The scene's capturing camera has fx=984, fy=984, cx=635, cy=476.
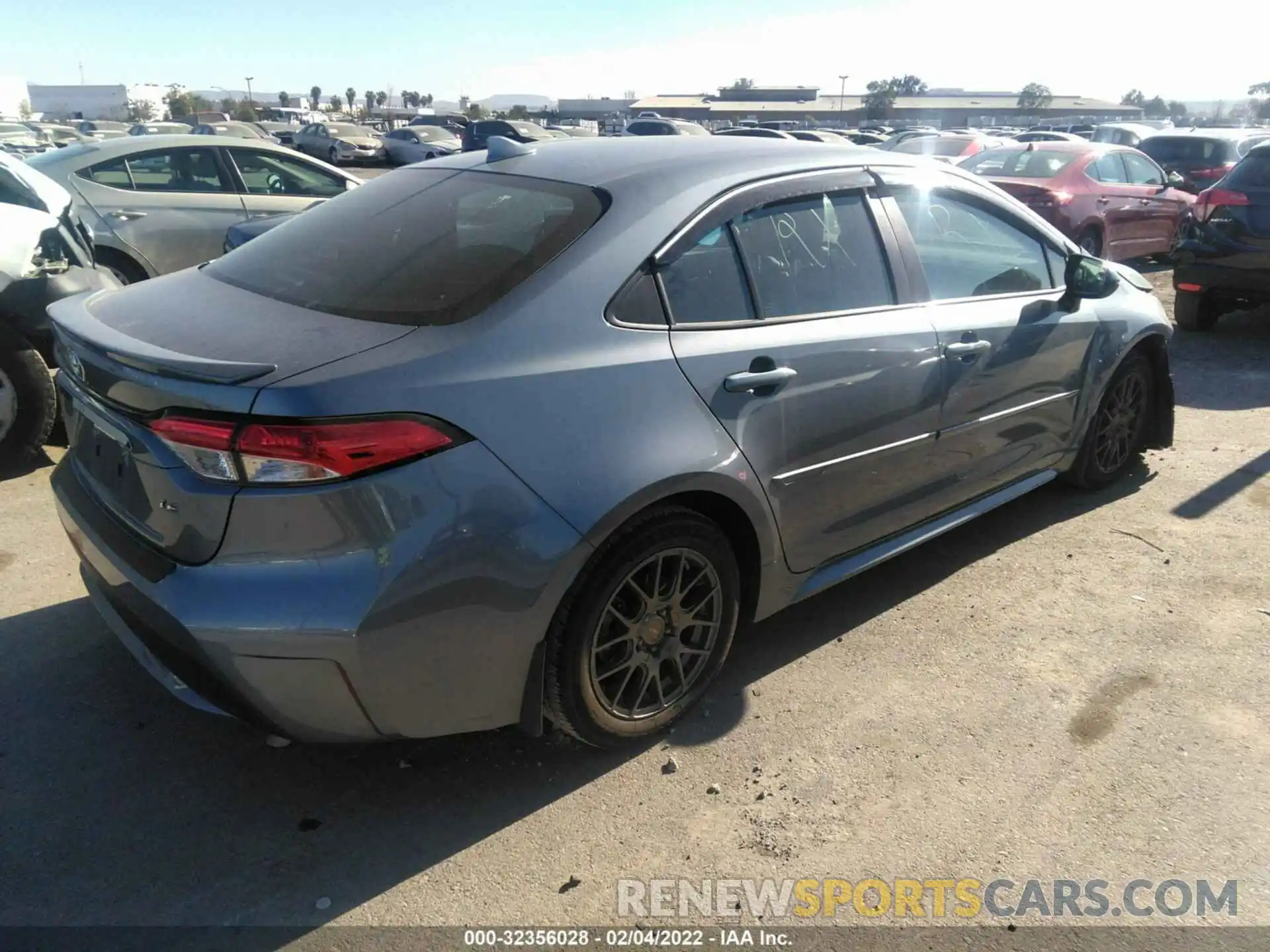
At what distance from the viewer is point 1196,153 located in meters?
16.9

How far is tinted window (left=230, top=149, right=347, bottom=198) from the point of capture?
8242 mm

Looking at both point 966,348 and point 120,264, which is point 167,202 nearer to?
point 120,264

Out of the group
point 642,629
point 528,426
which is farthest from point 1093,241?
point 528,426

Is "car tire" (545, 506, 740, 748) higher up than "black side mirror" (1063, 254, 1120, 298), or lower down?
lower down

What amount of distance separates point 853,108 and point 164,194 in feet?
312

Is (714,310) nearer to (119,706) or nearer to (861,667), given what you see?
(861,667)

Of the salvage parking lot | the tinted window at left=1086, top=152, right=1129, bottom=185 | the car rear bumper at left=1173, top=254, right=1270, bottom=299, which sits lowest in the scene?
the salvage parking lot

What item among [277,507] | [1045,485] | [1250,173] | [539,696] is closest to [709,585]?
[539,696]

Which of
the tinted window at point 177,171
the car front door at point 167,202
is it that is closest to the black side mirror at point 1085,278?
the car front door at point 167,202

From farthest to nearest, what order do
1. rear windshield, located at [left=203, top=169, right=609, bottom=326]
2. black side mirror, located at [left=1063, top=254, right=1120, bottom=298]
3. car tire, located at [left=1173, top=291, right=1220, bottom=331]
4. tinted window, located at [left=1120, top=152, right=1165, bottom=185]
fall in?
1. tinted window, located at [left=1120, top=152, right=1165, bottom=185]
2. car tire, located at [left=1173, top=291, right=1220, bottom=331]
3. black side mirror, located at [left=1063, top=254, right=1120, bottom=298]
4. rear windshield, located at [left=203, top=169, right=609, bottom=326]

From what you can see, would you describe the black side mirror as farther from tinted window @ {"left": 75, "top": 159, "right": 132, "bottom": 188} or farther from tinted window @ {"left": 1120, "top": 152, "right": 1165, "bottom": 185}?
tinted window @ {"left": 1120, "top": 152, "right": 1165, "bottom": 185}

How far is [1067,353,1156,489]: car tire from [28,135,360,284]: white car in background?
19.7 ft

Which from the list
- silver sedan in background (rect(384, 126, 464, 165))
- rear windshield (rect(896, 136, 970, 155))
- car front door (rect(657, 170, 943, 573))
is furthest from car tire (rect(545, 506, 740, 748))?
silver sedan in background (rect(384, 126, 464, 165))

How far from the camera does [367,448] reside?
2.18 m
